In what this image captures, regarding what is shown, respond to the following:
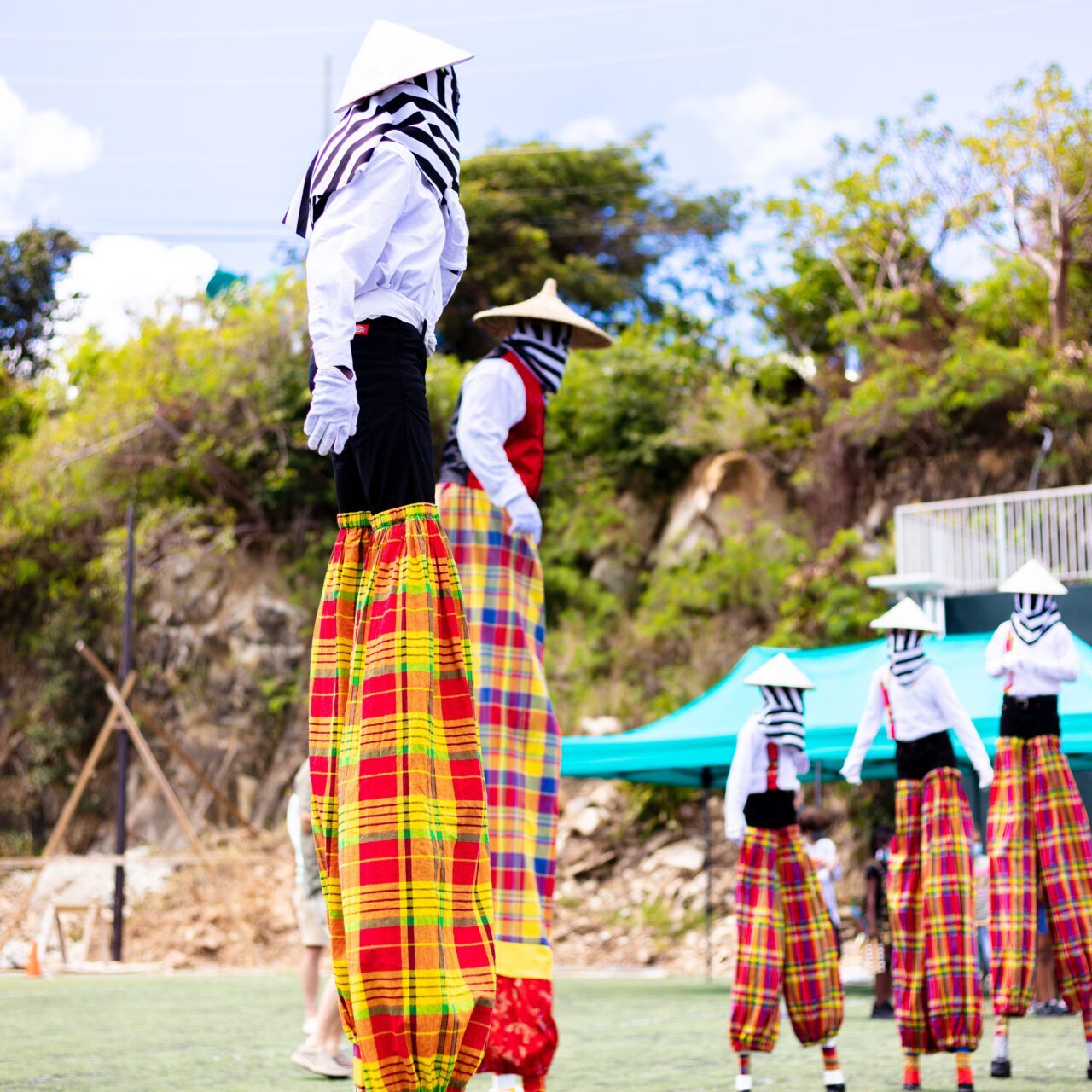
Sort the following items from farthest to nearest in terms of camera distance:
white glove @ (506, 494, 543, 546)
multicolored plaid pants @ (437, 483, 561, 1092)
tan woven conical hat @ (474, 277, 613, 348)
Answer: tan woven conical hat @ (474, 277, 613, 348) → white glove @ (506, 494, 543, 546) → multicolored plaid pants @ (437, 483, 561, 1092)

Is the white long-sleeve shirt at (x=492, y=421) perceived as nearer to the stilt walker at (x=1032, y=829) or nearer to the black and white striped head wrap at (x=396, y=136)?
the black and white striped head wrap at (x=396, y=136)

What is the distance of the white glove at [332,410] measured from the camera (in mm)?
2801

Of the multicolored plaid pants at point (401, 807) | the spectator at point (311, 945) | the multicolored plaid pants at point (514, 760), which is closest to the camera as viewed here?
the multicolored plaid pants at point (401, 807)

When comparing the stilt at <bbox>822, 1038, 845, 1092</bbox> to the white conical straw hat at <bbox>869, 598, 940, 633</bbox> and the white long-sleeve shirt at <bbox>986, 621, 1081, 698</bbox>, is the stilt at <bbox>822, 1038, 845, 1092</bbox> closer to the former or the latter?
the white conical straw hat at <bbox>869, 598, 940, 633</bbox>

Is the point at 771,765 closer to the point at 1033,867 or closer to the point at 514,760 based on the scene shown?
the point at 1033,867

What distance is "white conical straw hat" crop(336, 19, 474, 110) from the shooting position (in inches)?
124

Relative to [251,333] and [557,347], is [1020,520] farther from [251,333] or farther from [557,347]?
[557,347]

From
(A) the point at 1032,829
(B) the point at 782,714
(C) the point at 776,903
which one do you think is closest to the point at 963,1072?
(C) the point at 776,903

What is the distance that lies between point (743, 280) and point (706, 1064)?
17.7 meters

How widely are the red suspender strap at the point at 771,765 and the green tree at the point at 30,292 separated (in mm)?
21915

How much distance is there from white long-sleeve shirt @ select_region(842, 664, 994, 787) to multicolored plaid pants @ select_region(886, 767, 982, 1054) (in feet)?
0.62

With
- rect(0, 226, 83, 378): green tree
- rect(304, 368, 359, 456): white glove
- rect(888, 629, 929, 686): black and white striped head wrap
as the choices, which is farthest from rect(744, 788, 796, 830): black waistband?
rect(0, 226, 83, 378): green tree

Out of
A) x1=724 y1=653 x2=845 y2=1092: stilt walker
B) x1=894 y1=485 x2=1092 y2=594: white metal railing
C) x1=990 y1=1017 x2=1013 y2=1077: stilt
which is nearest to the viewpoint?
x1=724 y1=653 x2=845 y2=1092: stilt walker

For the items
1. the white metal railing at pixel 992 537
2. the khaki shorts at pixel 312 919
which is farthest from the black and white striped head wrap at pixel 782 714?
the white metal railing at pixel 992 537
